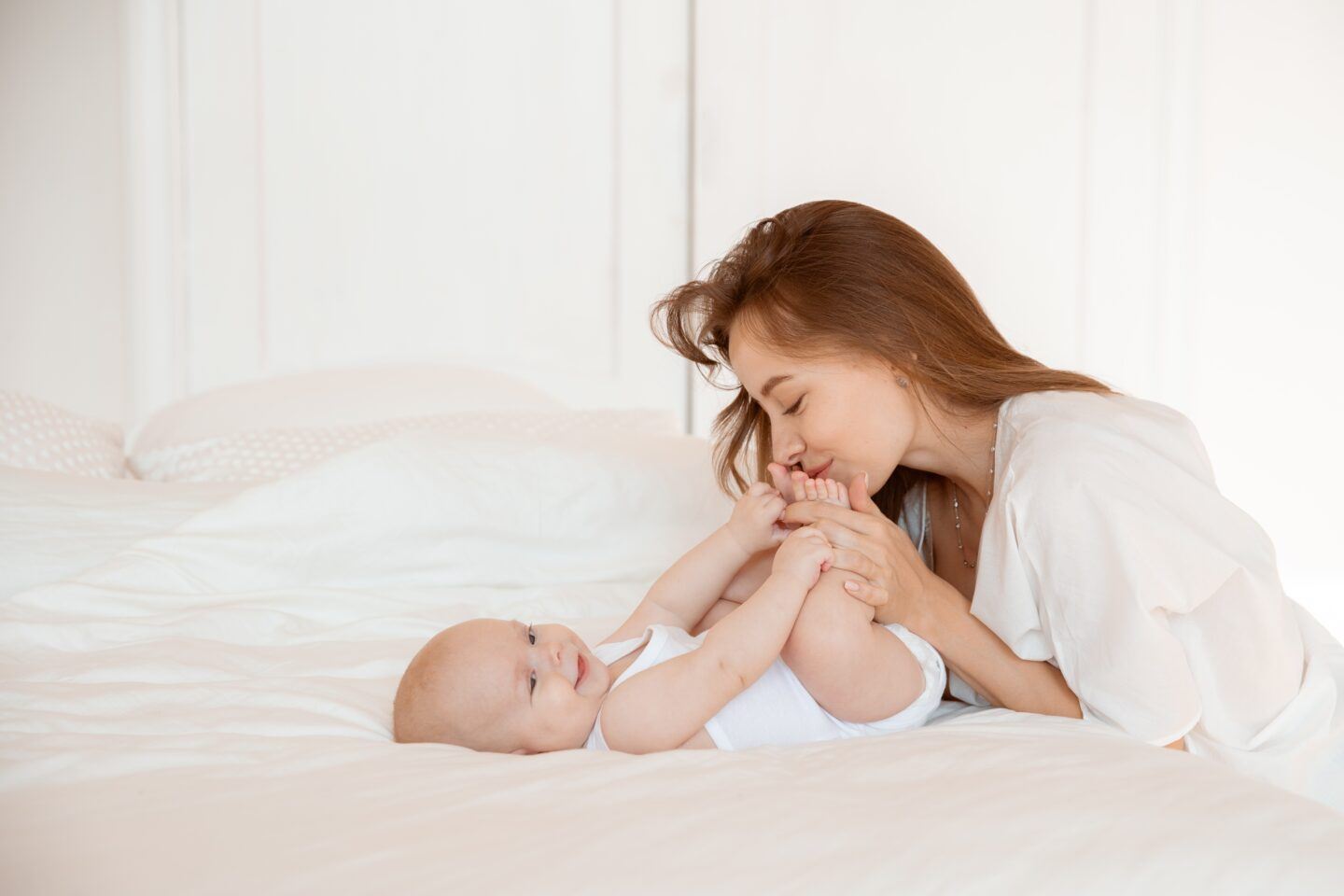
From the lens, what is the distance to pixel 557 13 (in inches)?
115

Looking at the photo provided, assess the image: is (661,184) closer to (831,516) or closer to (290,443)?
(290,443)

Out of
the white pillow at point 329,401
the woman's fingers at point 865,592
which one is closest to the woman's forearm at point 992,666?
the woman's fingers at point 865,592

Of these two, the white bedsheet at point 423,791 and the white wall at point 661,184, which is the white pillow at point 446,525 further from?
the white wall at point 661,184

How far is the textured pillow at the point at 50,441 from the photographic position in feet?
5.49

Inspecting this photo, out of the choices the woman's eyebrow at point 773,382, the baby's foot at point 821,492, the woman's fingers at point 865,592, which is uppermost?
the woman's eyebrow at point 773,382

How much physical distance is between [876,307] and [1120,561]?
0.42m

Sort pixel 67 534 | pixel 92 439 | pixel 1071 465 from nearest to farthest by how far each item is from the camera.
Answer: pixel 1071 465, pixel 67 534, pixel 92 439

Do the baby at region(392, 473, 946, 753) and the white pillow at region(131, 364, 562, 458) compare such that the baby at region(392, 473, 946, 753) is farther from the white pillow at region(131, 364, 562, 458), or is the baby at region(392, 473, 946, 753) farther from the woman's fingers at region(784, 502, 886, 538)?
the white pillow at region(131, 364, 562, 458)

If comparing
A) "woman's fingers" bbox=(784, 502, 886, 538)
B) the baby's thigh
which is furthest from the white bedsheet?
"woman's fingers" bbox=(784, 502, 886, 538)

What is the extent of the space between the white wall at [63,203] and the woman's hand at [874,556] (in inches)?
88.7

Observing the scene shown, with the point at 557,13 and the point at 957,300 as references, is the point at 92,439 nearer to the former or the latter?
the point at 957,300

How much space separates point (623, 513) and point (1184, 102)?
2291 millimetres

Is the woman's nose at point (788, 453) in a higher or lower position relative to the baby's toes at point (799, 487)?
higher

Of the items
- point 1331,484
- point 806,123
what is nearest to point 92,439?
point 806,123
